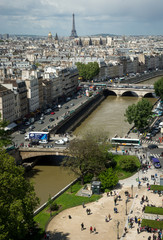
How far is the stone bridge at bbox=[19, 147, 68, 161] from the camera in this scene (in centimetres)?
4562

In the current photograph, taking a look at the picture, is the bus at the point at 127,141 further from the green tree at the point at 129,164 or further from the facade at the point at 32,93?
the facade at the point at 32,93

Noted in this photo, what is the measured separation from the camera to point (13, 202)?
79.0ft

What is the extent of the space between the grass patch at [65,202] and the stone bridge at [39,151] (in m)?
7.94

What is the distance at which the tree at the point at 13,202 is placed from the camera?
905 inches

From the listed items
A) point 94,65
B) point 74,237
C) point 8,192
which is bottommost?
point 74,237

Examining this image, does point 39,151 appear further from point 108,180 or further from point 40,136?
point 108,180

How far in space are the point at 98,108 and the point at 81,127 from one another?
1852 cm

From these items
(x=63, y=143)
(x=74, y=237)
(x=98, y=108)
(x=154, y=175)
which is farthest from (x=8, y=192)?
(x=98, y=108)

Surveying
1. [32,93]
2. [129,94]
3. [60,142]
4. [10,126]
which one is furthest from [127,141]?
[129,94]

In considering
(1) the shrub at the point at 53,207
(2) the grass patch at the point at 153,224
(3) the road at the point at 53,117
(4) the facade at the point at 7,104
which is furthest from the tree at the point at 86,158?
(4) the facade at the point at 7,104

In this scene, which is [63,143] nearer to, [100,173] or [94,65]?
[100,173]

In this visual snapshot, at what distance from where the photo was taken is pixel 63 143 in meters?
49.0

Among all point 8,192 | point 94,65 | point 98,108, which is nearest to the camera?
point 8,192

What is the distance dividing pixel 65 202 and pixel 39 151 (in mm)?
13166
